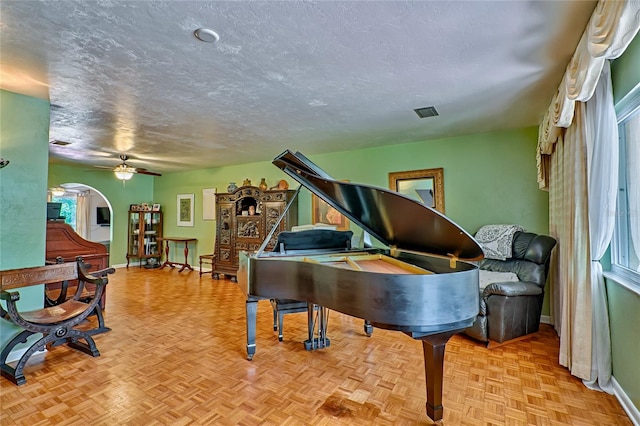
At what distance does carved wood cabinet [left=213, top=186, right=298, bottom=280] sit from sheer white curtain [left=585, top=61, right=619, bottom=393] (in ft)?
13.9

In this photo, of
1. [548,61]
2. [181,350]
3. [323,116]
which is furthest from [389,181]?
[181,350]

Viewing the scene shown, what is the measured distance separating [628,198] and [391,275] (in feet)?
6.29

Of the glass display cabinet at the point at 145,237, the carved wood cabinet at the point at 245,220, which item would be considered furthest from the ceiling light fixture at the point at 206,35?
the glass display cabinet at the point at 145,237

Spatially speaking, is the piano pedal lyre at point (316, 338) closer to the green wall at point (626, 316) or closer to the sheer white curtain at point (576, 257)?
the sheer white curtain at point (576, 257)

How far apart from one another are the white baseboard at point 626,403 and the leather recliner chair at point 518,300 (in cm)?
88

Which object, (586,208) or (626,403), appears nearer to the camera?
(626,403)

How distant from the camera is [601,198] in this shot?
2.10 m

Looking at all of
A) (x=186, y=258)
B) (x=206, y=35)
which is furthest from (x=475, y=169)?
(x=186, y=258)

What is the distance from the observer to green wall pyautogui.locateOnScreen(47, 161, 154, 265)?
7.04 metres

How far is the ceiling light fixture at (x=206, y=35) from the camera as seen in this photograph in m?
1.90

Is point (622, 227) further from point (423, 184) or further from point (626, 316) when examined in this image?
point (423, 184)

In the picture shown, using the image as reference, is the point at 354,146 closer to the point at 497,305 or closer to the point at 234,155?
the point at 234,155

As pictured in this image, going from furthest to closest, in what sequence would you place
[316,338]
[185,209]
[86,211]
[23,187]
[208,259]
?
[86,211]
[185,209]
[208,259]
[316,338]
[23,187]

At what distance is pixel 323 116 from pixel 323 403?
2800 millimetres
